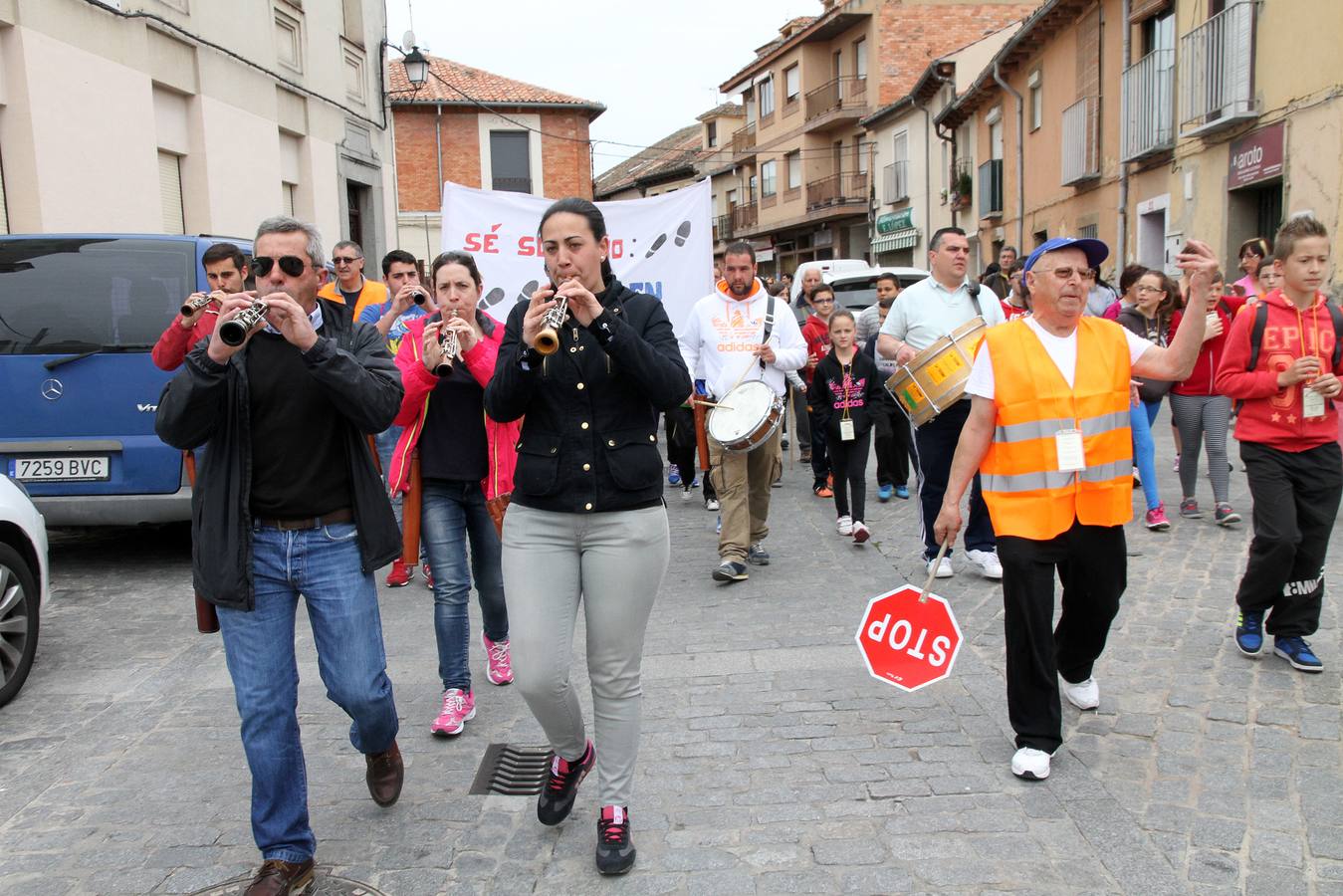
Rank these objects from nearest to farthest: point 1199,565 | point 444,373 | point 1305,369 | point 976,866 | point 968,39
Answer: point 976,866, point 444,373, point 1305,369, point 1199,565, point 968,39

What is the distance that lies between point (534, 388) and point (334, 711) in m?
2.19

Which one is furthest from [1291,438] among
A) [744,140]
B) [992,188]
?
[744,140]

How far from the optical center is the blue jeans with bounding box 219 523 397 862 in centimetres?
316

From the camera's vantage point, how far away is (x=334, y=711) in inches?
186

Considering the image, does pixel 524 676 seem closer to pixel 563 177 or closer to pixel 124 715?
pixel 124 715

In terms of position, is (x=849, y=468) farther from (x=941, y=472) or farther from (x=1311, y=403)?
(x=1311, y=403)

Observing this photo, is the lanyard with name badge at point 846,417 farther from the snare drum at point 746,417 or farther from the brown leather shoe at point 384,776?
the brown leather shoe at point 384,776

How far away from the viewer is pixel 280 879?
311cm

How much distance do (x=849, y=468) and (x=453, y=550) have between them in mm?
4171

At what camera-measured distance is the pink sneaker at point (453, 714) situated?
14.4 feet

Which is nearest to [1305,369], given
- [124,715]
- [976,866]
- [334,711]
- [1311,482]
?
[1311,482]

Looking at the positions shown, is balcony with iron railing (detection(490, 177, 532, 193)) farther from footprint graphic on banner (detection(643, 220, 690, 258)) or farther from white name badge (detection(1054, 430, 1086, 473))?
white name badge (detection(1054, 430, 1086, 473))

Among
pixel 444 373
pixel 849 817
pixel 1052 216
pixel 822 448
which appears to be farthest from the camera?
pixel 1052 216

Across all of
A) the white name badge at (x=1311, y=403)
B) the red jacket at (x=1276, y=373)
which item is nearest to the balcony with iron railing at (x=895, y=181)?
the red jacket at (x=1276, y=373)
